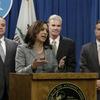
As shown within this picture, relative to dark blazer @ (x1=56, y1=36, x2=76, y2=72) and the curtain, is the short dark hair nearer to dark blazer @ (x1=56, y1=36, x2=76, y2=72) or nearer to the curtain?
dark blazer @ (x1=56, y1=36, x2=76, y2=72)

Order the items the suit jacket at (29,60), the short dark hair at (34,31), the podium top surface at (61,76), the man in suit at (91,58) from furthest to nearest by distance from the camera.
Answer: the man in suit at (91,58), the short dark hair at (34,31), the suit jacket at (29,60), the podium top surface at (61,76)

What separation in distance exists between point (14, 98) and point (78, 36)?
11.7 feet

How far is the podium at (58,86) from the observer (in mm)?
1947

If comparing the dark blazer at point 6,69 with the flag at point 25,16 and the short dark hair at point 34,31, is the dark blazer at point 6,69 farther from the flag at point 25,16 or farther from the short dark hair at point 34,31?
the flag at point 25,16

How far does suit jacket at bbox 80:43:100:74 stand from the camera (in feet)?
12.2

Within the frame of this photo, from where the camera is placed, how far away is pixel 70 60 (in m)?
3.77

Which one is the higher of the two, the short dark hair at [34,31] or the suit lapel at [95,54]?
the short dark hair at [34,31]

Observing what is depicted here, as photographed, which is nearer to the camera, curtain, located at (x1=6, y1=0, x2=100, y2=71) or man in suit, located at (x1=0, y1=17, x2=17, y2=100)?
man in suit, located at (x1=0, y1=17, x2=17, y2=100)

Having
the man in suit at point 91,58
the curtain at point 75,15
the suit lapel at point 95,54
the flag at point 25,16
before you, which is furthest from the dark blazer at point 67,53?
the curtain at point 75,15

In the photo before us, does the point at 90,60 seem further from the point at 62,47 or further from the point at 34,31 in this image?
the point at 34,31

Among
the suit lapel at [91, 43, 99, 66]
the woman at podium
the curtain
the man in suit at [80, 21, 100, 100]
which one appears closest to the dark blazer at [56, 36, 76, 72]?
the man in suit at [80, 21, 100, 100]

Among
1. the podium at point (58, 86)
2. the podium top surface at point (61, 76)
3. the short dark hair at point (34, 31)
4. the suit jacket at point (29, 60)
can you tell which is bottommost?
the podium at point (58, 86)

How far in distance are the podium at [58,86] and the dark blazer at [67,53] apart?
160 centimetres

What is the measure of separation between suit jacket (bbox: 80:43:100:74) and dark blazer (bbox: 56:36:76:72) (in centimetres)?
11
